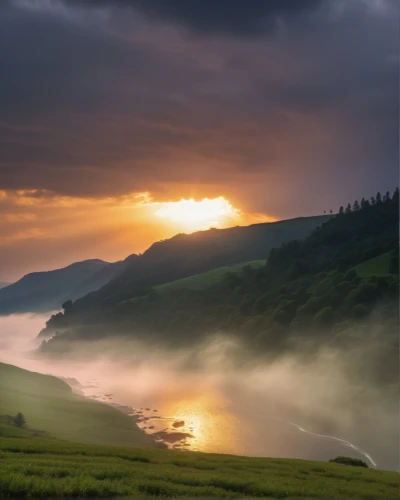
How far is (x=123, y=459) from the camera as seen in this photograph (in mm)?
51219

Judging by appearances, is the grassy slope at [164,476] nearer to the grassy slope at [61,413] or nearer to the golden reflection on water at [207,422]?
the grassy slope at [61,413]

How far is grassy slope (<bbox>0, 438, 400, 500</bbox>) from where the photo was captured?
3488 cm

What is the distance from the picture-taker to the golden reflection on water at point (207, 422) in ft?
348

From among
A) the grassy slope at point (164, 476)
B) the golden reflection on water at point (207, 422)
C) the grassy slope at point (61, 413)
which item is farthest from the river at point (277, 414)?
the grassy slope at point (164, 476)

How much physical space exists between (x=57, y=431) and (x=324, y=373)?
108 m

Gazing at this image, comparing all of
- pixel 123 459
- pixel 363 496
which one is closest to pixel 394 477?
pixel 363 496

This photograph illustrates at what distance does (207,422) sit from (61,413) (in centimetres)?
3968

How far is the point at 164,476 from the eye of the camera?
138 ft

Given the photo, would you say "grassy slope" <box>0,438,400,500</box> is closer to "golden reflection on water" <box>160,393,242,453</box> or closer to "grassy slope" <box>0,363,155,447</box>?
"grassy slope" <box>0,363,155,447</box>

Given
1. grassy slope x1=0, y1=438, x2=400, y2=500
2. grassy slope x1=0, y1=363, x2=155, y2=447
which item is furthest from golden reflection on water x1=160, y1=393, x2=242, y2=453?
grassy slope x1=0, y1=438, x2=400, y2=500

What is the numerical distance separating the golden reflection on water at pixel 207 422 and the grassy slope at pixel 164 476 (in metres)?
47.8

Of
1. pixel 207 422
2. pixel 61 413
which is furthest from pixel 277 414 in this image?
pixel 61 413

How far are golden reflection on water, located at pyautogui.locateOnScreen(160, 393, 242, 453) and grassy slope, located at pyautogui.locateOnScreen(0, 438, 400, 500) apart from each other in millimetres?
47819

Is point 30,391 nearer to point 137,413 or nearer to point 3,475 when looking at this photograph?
point 137,413
